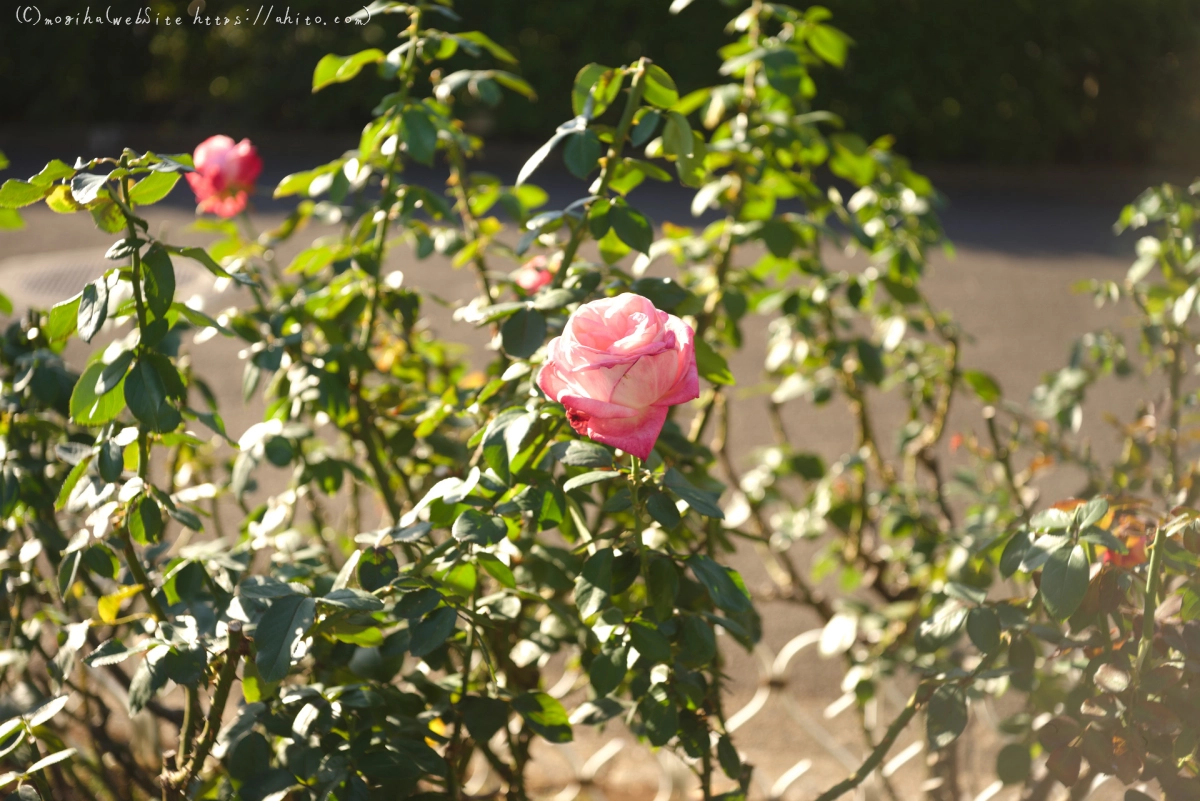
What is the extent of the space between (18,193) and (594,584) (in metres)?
0.66

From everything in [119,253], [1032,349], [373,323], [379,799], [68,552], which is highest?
[119,253]

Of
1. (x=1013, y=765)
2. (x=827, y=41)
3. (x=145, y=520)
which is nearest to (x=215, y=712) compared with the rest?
(x=145, y=520)

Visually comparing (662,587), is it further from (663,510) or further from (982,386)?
(982,386)

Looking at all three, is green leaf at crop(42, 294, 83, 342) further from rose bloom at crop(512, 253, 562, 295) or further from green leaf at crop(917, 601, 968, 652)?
green leaf at crop(917, 601, 968, 652)

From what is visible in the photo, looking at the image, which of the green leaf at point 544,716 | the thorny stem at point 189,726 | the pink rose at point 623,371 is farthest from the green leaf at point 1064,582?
the thorny stem at point 189,726

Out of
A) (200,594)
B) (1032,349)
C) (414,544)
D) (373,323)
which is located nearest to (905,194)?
(373,323)

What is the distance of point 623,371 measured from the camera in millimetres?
888

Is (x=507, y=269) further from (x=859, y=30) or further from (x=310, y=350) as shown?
(x=859, y=30)

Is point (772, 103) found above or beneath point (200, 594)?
above

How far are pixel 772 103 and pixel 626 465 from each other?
91cm

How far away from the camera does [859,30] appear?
8398 millimetres

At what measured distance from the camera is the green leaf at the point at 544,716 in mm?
1124

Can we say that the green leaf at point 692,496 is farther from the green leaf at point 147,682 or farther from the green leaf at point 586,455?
the green leaf at point 147,682

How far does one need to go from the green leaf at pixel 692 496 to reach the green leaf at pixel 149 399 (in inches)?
18.7
